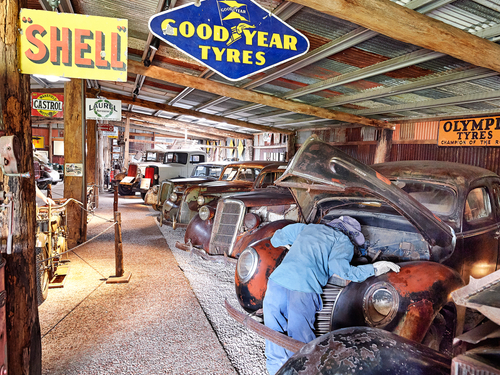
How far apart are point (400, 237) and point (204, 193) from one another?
461cm

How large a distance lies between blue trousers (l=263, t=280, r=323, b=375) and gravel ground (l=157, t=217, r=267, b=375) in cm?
32

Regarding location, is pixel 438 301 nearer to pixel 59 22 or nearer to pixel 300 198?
pixel 300 198

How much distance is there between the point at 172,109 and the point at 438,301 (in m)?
11.5

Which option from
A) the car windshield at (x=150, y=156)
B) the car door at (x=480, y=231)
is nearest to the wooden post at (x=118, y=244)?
the car door at (x=480, y=231)

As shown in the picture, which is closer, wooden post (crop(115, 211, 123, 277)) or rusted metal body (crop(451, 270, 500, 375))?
rusted metal body (crop(451, 270, 500, 375))

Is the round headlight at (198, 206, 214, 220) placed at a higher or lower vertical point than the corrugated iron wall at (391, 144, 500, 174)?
lower

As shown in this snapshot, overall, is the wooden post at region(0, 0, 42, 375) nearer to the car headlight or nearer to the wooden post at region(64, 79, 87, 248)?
the car headlight

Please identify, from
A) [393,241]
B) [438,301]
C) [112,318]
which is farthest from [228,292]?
[438,301]

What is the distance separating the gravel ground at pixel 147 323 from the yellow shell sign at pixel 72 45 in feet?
7.86

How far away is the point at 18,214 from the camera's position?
2.34 meters

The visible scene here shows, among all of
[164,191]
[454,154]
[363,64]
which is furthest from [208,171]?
[454,154]

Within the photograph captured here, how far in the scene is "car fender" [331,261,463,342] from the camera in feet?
7.30

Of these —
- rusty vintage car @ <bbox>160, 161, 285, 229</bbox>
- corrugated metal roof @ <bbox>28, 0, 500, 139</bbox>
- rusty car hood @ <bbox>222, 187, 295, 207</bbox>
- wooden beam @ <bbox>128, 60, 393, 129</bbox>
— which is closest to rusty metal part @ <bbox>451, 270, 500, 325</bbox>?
corrugated metal roof @ <bbox>28, 0, 500, 139</bbox>

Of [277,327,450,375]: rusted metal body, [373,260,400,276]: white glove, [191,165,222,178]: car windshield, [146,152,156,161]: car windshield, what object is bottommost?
[277,327,450,375]: rusted metal body
